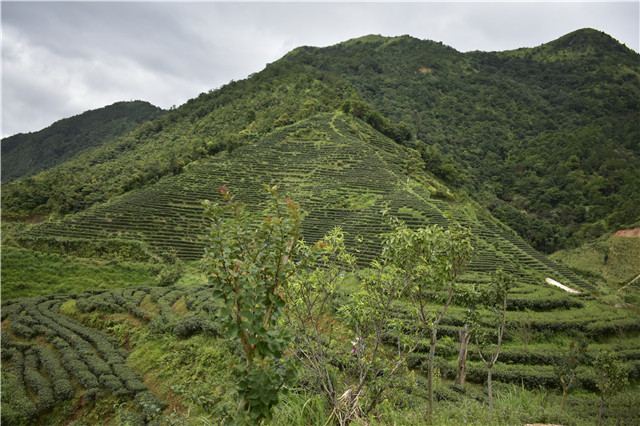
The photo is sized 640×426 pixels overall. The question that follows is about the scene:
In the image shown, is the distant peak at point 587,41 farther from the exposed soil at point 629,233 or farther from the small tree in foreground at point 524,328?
the small tree in foreground at point 524,328

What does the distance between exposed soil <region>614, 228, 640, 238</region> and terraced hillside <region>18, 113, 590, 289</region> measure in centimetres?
1562

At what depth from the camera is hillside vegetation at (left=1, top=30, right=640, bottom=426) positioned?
165 inches

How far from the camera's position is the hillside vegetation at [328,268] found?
420 centimetres

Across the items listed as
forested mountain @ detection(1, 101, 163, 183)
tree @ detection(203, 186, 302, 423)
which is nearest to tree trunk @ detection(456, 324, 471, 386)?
tree @ detection(203, 186, 302, 423)

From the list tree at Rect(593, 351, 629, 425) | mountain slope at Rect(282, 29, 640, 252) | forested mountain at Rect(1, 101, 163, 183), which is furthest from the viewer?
forested mountain at Rect(1, 101, 163, 183)

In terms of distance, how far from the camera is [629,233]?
1722 inches

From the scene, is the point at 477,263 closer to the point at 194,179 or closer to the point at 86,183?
the point at 194,179

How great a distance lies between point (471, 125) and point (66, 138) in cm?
15564

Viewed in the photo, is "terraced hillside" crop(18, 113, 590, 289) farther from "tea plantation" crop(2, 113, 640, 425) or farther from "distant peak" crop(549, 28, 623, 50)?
"distant peak" crop(549, 28, 623, 50)

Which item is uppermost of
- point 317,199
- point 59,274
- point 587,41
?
point 587,41

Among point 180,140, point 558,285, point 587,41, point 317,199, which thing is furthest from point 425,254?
point 587,41

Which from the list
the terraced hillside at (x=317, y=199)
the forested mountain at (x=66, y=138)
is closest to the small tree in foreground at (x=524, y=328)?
the terraced hillside at (x=317, y=199)

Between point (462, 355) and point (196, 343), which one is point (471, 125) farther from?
point (196, 343)

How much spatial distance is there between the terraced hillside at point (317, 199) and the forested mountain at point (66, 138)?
94.7 metres
